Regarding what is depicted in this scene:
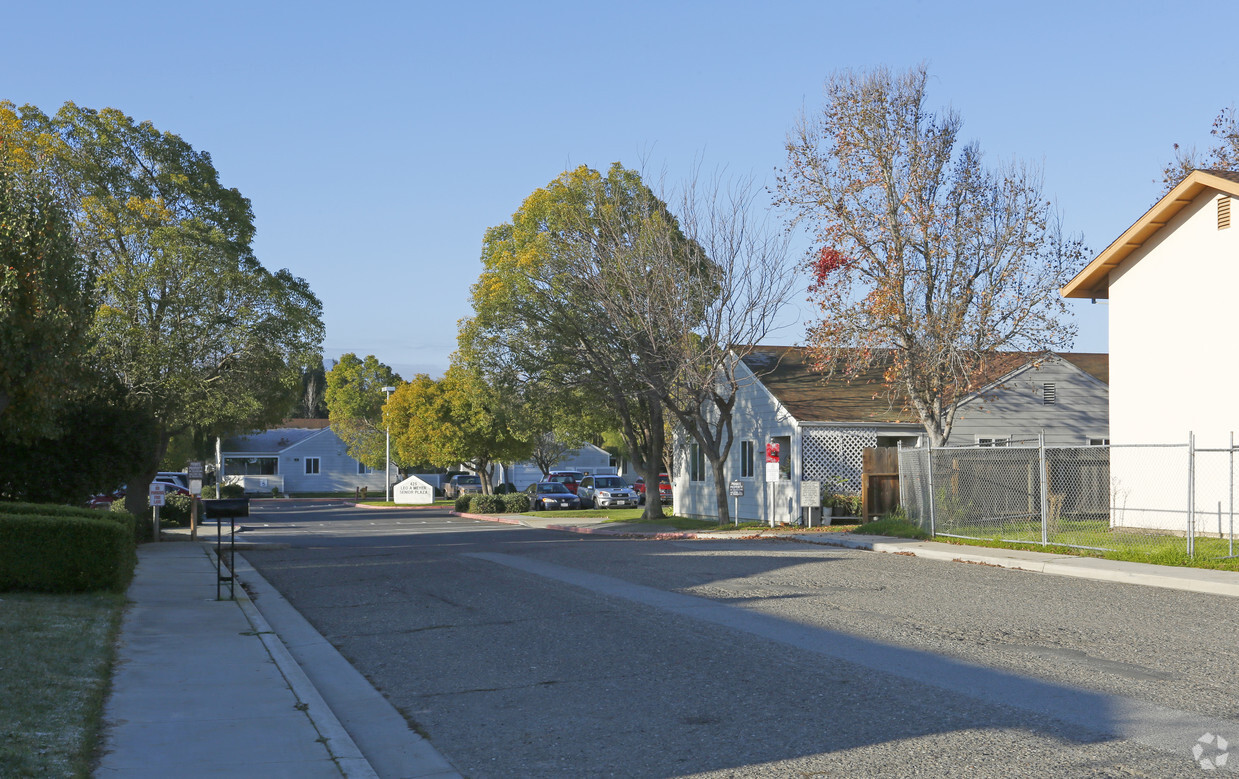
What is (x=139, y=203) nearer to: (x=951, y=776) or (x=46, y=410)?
(x=46, y=410)

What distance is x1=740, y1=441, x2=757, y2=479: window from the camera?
3356 centimetres

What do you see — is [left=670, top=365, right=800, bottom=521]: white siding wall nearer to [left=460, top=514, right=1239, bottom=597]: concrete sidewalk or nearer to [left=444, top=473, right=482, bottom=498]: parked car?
[left=460, top=514, right=1239, bottom=597]: concrete sidewalk

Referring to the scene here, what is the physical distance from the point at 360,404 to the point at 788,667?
69.5m

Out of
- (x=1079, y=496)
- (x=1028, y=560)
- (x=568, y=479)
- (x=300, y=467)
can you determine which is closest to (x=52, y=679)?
(x=1028, y=560)

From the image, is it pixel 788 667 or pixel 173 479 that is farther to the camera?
pixel 173 479

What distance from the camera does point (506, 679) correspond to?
907cm

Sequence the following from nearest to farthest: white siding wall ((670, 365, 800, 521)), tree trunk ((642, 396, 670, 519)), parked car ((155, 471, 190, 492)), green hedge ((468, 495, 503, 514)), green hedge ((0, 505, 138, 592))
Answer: green hedge ((0, 505, 138, 592)) → white siding wall ((670, 365, 800, 521)) → tree trunk ((642, 396, 670, 519)) → green hedge ((468, 495, 503, 514)) → parked car ((155, 471, 190, 492))

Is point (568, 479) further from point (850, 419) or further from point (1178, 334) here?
point (1178, 334)

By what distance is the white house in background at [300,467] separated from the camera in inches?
2977

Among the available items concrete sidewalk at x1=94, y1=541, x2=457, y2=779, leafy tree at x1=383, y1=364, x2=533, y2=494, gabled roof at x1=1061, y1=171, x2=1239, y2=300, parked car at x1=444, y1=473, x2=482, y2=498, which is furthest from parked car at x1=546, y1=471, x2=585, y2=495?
concrete sidewalk at x1=94, y1=541, x2=457, y2=779

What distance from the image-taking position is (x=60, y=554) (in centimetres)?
1337

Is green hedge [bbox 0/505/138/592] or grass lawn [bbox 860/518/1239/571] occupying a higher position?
green hedge [bbox 0/505/138/592]

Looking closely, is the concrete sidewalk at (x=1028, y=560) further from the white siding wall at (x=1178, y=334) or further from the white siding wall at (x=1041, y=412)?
the white siding wall at (x=1041, y=412)

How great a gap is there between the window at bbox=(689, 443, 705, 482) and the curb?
25199mm
